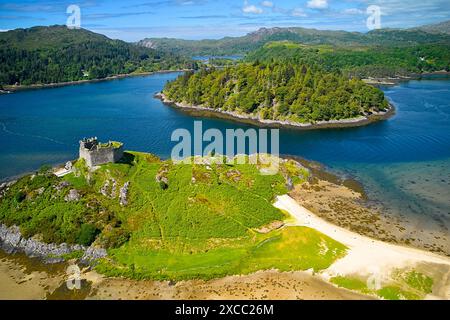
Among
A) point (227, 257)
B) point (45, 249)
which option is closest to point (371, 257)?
point (227, 257)

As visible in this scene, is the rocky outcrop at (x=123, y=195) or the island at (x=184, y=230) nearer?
the island at (x=184, y=230)

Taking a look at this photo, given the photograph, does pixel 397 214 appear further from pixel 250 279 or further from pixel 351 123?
pixel 351 123

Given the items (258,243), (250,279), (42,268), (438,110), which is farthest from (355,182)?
(438,110)

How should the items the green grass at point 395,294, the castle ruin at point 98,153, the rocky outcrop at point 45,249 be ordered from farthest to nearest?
1. the castle ruin at point 98,153
2. the rocky outcrop at point 45,249
3. the green grass at point 395,294

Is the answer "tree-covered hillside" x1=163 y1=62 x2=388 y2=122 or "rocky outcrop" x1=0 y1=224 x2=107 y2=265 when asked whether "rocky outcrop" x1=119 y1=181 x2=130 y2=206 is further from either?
"tree-covered hillside" x1=163 y1=62 x2=388 y2=122

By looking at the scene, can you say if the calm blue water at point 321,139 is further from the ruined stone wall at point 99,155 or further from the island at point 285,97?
the ruined stone wall at point 99,155

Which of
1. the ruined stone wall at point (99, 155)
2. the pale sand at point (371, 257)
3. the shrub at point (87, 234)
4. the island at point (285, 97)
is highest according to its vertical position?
the island at point (285, 97)

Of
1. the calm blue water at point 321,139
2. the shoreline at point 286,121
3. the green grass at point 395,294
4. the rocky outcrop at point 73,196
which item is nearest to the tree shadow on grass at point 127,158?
the rocky outcrop at point 73,196
